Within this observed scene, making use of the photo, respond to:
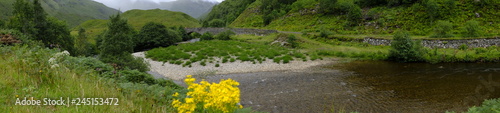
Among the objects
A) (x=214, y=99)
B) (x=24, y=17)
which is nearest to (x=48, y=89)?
(x=214, y=99)

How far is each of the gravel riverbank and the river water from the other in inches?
68.7

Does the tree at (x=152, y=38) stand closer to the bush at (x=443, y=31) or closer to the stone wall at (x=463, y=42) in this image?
the stone wall at (x=463, y=42)

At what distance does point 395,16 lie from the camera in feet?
182

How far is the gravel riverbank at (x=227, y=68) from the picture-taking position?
24766 mm

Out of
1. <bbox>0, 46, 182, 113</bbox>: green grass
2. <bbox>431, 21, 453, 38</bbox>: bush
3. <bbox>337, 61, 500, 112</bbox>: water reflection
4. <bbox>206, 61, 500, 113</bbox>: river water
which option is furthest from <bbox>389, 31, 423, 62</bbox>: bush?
<bbox>0, 46, 182, 113</bbox>: green grass

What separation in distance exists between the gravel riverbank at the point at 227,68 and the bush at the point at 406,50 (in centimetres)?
777

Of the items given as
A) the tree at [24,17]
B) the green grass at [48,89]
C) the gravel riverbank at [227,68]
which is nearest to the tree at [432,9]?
the gravel riverbank at [227,68]

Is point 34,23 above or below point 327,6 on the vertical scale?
below

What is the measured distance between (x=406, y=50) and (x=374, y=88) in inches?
554

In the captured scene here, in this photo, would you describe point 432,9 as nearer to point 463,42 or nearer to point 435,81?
point 463,42

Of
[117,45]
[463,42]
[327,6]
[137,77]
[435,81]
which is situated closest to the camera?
[137,77]

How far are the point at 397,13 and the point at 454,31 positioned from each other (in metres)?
15.9

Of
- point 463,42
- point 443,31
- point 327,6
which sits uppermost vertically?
point 327,6

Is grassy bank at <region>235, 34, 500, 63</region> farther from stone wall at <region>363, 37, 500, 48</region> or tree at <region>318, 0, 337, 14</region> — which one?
tree at <region>318, 0, 337, 14</region>
